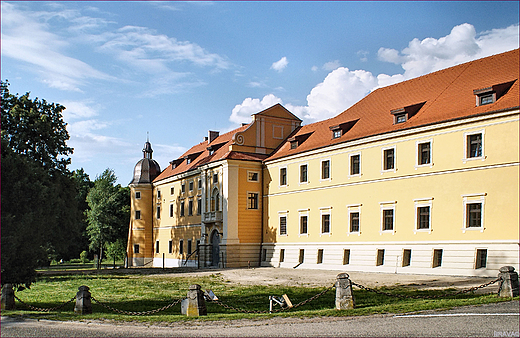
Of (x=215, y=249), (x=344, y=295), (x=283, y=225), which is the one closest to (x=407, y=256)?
(x=283, y=225)

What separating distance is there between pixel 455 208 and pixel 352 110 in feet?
46.8

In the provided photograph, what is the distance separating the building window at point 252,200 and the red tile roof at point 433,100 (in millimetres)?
5889

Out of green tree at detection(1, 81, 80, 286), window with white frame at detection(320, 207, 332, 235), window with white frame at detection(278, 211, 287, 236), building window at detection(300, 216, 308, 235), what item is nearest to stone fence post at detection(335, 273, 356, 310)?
green tree at detection(1, 81, 80, 286)

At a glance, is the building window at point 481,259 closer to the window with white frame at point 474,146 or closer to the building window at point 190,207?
the window with white frame at point 474,146

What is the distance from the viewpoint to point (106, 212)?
64.0 metres

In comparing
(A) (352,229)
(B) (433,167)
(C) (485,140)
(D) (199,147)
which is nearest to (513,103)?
(C) (485,140)

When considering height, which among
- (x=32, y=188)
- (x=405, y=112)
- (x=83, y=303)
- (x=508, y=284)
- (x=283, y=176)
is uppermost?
(x=405, y=112)

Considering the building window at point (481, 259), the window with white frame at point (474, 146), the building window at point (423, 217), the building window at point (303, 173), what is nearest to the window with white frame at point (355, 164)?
the building window at point (303, 173)

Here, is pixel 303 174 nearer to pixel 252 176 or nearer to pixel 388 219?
pixel 252 176

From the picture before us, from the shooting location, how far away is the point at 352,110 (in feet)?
135

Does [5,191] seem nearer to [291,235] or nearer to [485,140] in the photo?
[485,140]

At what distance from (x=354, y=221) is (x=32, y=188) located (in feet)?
73.9

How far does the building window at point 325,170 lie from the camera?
38.4 m

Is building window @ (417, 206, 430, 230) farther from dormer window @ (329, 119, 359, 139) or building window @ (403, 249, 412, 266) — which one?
dormer window @ (329, 119, 359, 139)
